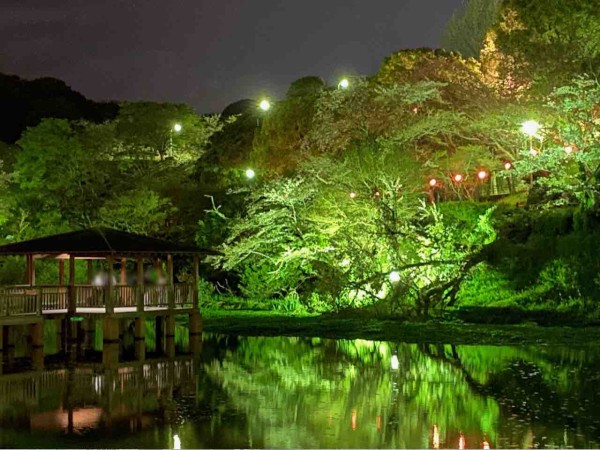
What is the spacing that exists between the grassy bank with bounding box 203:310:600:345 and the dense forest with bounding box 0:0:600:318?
5.58ft

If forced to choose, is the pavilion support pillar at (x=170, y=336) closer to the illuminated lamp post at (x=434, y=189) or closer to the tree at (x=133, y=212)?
the illuminated lamp post at (x=434, y=189)

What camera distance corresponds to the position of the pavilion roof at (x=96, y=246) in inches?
1089

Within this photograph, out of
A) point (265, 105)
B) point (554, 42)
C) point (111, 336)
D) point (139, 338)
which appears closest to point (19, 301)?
point (111, 336)

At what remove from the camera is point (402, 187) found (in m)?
37.9

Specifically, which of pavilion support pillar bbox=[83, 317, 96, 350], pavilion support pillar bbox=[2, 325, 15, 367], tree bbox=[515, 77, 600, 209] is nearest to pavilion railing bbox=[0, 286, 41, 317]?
pavilion support pillar bbox=[2, 325, 15, 367]

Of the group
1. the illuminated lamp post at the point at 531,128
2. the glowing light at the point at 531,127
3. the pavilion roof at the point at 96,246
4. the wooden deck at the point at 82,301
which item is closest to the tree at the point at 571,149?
the illuminated lamp post at the point at 531,128

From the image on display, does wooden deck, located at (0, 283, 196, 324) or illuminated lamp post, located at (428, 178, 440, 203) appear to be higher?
illuminated lamp post, located at (428, 178, 440, 203)

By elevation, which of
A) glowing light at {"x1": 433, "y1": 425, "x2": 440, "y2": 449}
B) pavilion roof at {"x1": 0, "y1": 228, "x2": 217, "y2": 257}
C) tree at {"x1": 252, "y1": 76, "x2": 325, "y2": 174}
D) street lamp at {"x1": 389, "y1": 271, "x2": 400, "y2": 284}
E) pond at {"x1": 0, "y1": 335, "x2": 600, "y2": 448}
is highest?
tree at {"x1": 252, "y1": 76, "x2": 325, "y2": 174}

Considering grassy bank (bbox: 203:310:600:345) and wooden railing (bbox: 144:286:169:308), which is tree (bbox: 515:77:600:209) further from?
wooden railing (bbox: 144:286:169:308)

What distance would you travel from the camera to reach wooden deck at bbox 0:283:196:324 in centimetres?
2670

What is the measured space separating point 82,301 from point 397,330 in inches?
407

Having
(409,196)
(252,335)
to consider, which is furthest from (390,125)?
(252,335)

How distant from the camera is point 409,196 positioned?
37.8m

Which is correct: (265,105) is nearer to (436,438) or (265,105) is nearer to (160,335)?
(160,335)
